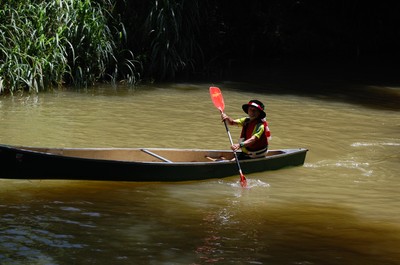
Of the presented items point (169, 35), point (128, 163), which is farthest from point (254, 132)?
point (169, 35)

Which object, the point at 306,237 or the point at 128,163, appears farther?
the point at 128,163

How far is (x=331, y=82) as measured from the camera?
54.7ft

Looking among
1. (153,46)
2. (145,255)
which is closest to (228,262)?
(145,255)

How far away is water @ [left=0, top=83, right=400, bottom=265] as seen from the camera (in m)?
6.14

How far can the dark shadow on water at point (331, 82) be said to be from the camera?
49.3ft

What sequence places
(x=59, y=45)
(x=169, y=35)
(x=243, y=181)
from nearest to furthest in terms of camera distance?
1. (x=243, y=181)
2. (x=59, y=45)
3. (x=169, y=35)

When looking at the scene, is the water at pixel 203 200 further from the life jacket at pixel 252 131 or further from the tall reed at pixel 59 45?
the tall reed at pixel 59 45

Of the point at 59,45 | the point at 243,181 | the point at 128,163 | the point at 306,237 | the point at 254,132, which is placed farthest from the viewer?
the point at 59,45

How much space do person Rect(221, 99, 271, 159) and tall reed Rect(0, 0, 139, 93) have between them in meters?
5.38

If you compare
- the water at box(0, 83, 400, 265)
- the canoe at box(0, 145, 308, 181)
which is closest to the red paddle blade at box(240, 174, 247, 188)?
the water at box(0, 83, 400, 265)

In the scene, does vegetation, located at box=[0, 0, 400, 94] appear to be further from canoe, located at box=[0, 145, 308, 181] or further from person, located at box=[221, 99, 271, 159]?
person, located at box=[221, 99, 271, 159]

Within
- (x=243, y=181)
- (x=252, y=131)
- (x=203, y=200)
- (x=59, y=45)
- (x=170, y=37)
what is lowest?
(x=203, y=200)

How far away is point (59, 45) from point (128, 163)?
20.7ft

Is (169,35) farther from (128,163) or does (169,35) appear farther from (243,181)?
(128,163)
